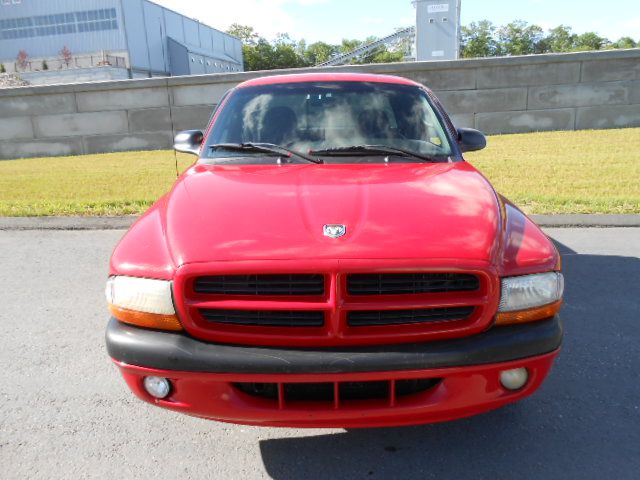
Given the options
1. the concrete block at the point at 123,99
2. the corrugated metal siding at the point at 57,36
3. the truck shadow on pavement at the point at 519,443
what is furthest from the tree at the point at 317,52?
the truck shadow on pavement at the point at 519,443

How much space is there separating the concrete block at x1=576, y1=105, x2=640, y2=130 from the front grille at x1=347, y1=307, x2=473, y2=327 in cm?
1252

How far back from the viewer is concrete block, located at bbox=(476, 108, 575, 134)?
41.8ft

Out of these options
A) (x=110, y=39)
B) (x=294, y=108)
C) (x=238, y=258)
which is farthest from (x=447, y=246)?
(x=110, y=39)

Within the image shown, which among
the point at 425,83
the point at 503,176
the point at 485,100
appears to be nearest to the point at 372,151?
the point at 503,176

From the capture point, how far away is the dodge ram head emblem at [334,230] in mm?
2158

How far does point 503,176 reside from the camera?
8.36m

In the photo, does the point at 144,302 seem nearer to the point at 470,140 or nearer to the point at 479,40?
the point at 470,140

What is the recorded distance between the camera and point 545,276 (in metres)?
2.21

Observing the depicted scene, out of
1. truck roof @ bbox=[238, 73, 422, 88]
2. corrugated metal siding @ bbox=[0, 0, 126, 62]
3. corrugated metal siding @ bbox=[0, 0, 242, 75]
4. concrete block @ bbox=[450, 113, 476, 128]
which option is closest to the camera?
truck roof @ bbox=[238, 73, 422, 88]

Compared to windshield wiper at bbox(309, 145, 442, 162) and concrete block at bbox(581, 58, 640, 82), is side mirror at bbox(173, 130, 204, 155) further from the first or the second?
concrete block at bbox(581, 58, 640, 82)

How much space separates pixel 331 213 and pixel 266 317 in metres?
0.55

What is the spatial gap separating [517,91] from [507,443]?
11.7 m

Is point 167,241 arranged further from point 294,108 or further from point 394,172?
point 294,108

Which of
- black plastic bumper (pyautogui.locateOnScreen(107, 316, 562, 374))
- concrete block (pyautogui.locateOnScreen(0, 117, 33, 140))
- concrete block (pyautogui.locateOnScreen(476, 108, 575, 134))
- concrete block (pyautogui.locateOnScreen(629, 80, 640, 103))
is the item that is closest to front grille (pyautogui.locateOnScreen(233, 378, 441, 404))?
black plastic bumper (pyautogui.locateOnScreen(107, 316, 562, 374))
